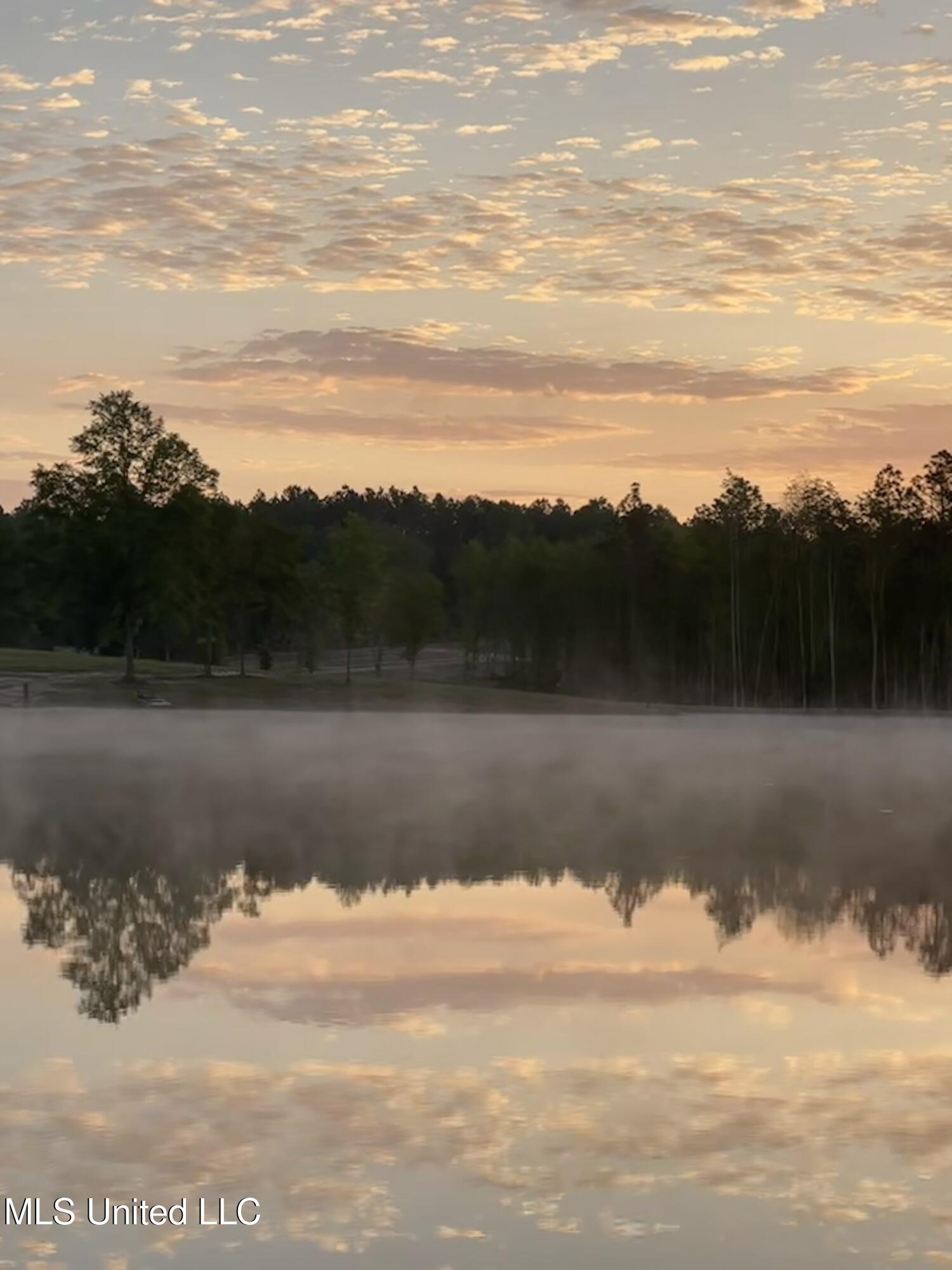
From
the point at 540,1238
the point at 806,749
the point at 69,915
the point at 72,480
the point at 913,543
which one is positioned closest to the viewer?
the point at 540,1238

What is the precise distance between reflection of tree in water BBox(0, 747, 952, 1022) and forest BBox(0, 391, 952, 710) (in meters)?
55.0

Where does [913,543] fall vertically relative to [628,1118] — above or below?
above

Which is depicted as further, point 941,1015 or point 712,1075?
point 941,1015

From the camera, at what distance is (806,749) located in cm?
5038

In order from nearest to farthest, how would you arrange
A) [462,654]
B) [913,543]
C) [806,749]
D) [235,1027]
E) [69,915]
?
[235,1027] < [69,915] < [806,749] < [913,543] < [462,654]

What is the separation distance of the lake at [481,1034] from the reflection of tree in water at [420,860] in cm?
9

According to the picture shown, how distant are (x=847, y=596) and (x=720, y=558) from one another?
7497 mm

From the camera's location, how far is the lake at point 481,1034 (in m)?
8.18

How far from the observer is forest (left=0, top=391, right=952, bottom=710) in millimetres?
84875

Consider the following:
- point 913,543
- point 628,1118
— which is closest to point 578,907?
point 628,1118

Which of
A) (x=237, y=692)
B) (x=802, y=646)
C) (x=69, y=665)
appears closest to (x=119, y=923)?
(x=237, y=692)

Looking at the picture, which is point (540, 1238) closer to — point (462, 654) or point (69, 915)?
point (69, 915)

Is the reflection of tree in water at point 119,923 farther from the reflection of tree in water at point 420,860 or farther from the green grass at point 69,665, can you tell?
the green grass at point 69,665

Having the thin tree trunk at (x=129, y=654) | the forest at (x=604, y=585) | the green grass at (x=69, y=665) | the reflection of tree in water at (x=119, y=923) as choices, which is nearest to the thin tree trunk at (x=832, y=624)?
the forest at (x=604, y=585)
